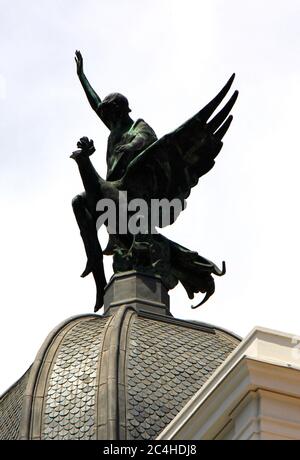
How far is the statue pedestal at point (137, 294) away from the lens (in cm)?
4012

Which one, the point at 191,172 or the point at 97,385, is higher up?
the point at 191,172

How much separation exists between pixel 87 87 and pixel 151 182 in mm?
2914

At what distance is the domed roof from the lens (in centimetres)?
3656

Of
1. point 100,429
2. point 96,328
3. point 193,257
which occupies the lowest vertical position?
point 100,429

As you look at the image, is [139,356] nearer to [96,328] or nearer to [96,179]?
[96,328]

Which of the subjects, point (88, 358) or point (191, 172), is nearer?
point (88, 358)

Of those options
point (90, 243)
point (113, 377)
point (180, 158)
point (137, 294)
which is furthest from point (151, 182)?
point (113, 377)

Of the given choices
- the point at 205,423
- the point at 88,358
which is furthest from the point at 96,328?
the point at 205,423

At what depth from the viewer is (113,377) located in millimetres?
37125

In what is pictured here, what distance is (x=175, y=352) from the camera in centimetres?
3831

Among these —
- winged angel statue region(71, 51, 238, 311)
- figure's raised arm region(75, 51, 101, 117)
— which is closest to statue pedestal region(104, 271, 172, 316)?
winged angel statue region(71, 51, 238, 311)

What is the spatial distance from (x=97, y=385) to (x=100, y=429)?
1128 mm
